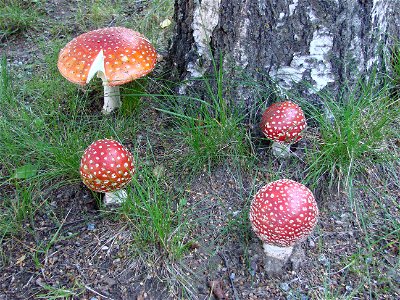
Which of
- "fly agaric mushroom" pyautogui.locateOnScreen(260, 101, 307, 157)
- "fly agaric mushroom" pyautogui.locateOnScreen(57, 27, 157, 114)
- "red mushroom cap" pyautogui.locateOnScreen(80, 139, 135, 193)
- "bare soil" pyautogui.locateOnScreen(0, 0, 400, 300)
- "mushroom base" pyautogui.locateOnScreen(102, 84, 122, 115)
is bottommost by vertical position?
"bare soil" pyautogui.locateOnScreen(0, 0, 400, 300)

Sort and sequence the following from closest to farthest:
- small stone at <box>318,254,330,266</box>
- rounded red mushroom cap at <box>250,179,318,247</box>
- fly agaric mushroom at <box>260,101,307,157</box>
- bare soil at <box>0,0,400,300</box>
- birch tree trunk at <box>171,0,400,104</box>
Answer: rounded red mushroom cap at <box>250,179,318,247</box> < bare soil at <box>0,0,400,300</box> < small stone at <box>318,254,330,266</box> < fly agaric mushroom at <box>260,101,307,157</box> < birch tree trunk at <box>171,0,400,104</box>

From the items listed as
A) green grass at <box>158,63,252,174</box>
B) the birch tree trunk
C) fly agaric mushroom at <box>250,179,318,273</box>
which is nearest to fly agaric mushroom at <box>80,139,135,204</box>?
green grass at <box>158,63,252,174</box>

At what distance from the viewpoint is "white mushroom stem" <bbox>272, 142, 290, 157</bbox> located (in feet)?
9.24

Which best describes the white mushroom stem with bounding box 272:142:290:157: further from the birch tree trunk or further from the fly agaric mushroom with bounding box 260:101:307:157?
the birch tree trunk

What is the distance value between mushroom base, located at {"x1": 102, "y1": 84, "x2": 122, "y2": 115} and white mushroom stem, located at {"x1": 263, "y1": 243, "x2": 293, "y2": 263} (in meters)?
1.57

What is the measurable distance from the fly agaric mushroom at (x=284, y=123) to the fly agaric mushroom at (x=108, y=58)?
0.86 meters

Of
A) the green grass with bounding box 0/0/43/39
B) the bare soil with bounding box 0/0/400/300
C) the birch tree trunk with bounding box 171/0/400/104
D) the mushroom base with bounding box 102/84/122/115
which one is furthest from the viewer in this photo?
the green grass with bounding box 0/0/43/39

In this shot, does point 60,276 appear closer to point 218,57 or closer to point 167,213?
point 167,213

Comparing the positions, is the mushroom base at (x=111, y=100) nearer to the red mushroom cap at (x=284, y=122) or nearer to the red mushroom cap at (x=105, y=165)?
the red mushroom cap at (x=105, y=165)

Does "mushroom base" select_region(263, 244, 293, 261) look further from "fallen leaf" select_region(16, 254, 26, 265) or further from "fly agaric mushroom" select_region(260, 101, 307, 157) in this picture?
"fallen leaf" select_region(16, 254, 26, 265)

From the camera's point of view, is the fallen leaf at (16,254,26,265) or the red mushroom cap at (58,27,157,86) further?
the red mushroom cap at (58,27,157,86)

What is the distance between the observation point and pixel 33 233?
8.59 ft

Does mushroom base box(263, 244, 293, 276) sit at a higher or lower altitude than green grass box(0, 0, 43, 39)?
lower

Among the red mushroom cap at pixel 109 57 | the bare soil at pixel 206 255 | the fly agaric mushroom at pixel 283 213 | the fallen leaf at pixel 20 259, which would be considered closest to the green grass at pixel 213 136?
the bare soil at pixel 206 255
